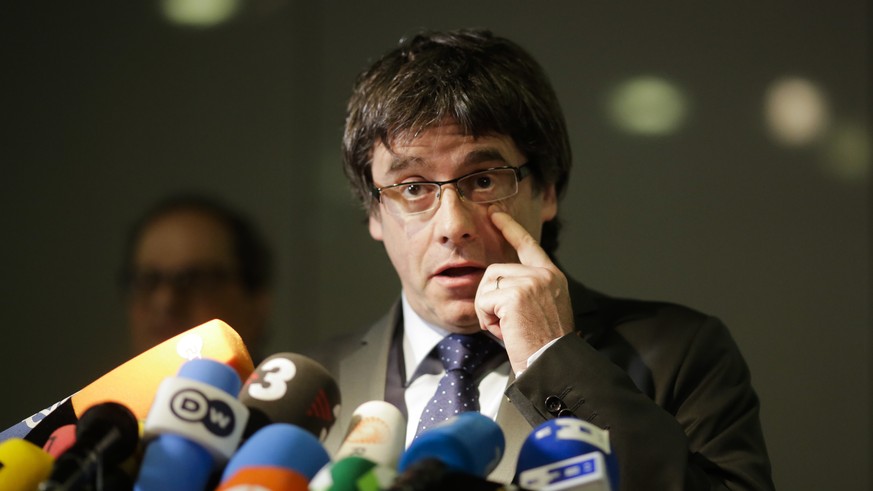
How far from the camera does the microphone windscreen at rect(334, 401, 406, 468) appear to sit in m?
0.98

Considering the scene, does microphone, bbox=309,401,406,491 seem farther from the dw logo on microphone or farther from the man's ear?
the man's ear

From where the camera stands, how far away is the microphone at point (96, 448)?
35.5 inches

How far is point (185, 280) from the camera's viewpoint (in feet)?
9.01

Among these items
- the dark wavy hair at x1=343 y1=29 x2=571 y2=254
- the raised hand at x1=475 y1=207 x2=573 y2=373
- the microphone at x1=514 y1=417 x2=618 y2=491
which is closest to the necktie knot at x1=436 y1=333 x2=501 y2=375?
the raised hand at x1=475 y1=207 x2=573 y2=373

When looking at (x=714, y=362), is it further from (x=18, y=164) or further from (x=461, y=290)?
(x=18, y=164)

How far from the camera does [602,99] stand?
286 cm

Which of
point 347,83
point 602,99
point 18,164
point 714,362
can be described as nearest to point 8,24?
point 18,164

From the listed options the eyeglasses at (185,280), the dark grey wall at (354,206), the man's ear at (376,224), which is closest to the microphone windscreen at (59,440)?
the man's ear at (376,224)

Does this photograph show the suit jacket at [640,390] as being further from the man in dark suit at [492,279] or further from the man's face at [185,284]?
the man's face at [185,284]

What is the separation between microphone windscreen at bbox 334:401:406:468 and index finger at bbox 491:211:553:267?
68cm

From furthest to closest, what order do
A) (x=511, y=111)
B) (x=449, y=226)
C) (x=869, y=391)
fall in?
(x=869, y=391) < (x=511, y=111) < (x=449, y=226)

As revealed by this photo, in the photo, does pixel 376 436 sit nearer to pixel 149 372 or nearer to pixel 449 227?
pixel 149 372

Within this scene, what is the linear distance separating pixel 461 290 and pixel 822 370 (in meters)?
1.46

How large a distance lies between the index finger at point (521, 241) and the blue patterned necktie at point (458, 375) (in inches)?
7.5
